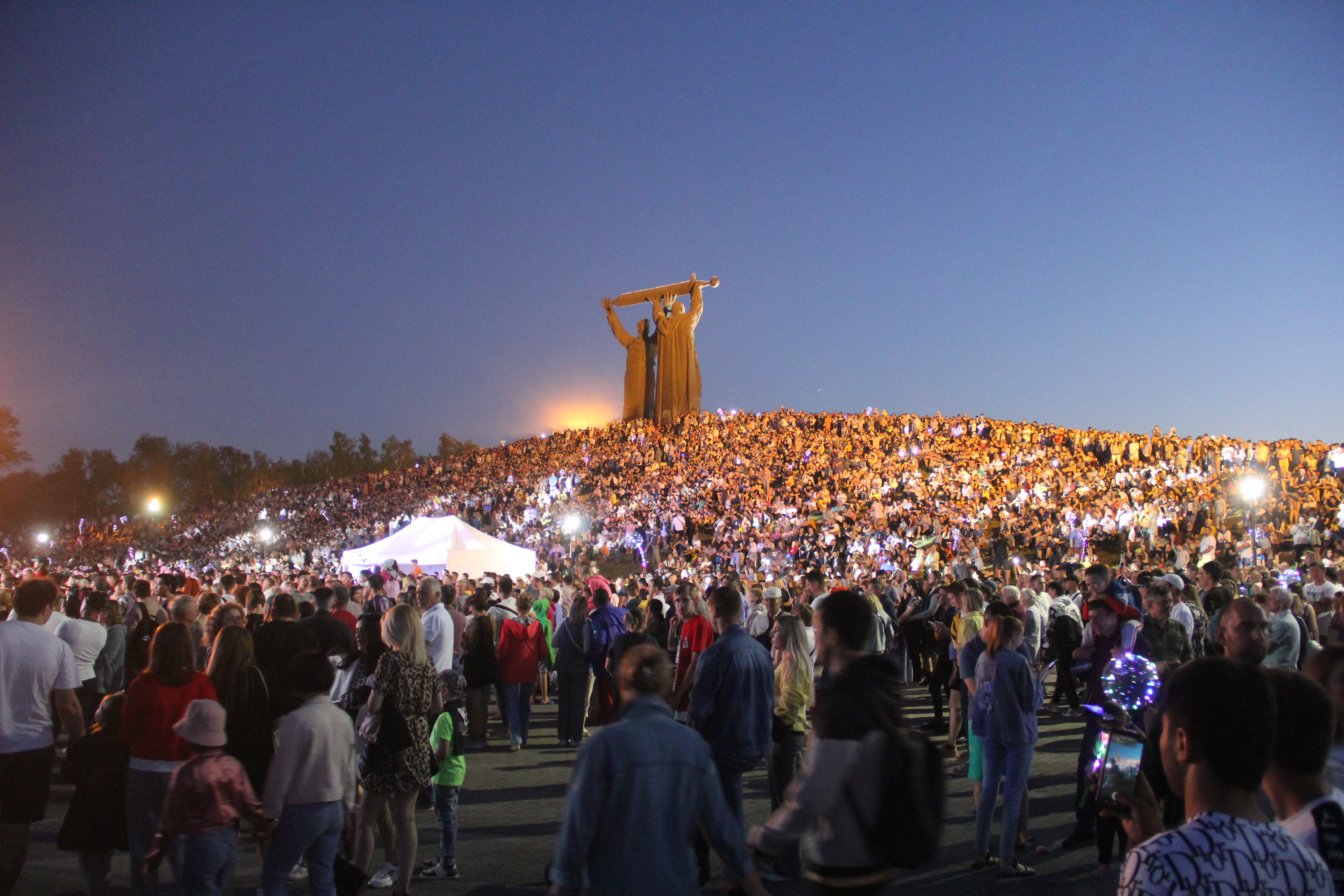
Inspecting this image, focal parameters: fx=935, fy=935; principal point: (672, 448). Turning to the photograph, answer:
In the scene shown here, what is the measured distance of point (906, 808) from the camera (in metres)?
2.84

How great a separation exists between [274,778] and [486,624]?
609 cm

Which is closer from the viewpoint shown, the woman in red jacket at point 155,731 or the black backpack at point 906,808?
the black backpack at point 906,808

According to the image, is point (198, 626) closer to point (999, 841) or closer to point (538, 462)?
point (999, 841)

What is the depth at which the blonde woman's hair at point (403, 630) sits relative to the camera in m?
5.03

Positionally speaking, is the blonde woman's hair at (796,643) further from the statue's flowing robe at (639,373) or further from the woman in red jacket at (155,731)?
the statue's flowing robe at (639,373)

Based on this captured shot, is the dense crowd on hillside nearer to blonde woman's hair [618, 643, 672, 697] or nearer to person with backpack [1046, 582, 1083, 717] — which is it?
person with backpack [1046, 582, 1083, 717]

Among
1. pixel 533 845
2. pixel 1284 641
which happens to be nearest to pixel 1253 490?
pixel 1284 641

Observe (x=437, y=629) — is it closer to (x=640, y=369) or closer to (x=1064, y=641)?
(x=1064, y=641)

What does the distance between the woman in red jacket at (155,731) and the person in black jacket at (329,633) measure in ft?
6.83

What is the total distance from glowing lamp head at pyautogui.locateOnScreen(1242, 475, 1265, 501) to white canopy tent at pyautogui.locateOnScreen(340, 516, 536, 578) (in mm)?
14535

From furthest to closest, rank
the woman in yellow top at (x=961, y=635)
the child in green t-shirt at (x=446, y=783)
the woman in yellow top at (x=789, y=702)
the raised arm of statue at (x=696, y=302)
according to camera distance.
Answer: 1. the raised arm of statue at (x=696, y=302)
2. the woman in yellow top at (x=961, y=635)
3. the woman in yellow top at (x=789, y=702)
4. the child in green t-shirt at (x=446, y=783)

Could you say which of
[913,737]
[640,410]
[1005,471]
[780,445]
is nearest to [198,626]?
[913,737]

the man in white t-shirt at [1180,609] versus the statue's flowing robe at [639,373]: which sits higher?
the statue's flowing robe at [639,373]

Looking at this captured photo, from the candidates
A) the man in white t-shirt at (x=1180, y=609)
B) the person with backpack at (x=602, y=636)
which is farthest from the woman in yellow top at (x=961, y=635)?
the person with backpack at (x=602, y=636)
